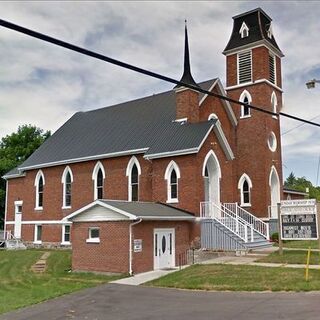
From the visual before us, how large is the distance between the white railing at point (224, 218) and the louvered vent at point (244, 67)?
1147 cm

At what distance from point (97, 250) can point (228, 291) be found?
885cm

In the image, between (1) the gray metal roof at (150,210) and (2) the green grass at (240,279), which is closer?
(2) the green grass at (240,279)

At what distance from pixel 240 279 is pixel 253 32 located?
2204cm

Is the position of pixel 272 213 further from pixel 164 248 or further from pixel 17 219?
pixel 17 219

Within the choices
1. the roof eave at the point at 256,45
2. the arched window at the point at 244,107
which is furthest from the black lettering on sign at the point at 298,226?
the roof eave at the point at 256,45

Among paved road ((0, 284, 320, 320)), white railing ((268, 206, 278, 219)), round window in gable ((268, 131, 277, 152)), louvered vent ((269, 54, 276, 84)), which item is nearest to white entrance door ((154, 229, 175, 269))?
paved road ((0, 284, 320, 320))

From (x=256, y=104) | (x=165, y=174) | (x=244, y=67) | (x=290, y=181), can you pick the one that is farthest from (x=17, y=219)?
(x=290, y=181)

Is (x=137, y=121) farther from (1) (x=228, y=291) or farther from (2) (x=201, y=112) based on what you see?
(1) (x=228, y=291)

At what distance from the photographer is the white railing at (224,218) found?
2539cm

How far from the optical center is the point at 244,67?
34.3 metres

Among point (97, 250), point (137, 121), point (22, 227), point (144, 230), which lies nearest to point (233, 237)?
point (144, 230)

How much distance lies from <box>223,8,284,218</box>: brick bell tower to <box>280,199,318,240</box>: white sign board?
32.2ft

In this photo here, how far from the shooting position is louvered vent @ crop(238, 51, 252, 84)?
34000mm

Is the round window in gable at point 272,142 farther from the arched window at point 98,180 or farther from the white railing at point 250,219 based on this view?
the arched window at point 98,180
